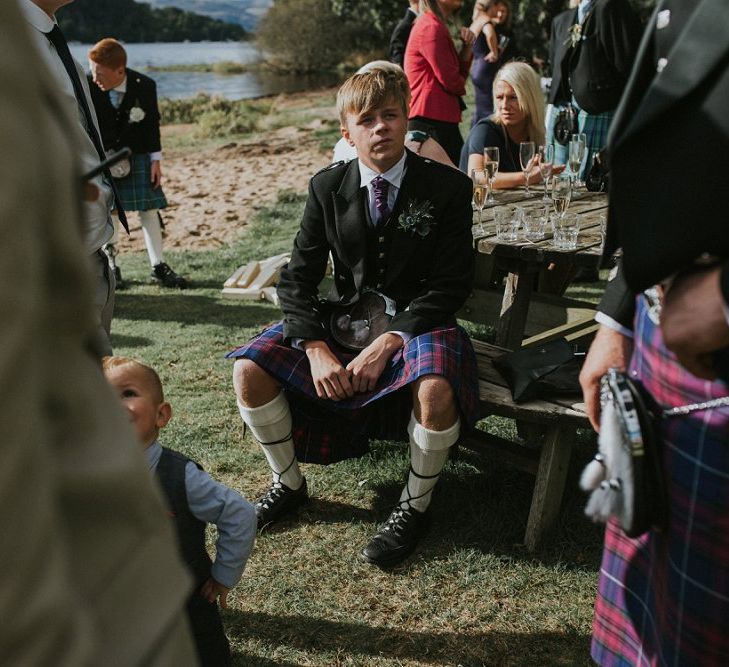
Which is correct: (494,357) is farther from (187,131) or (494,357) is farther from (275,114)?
(275,114)

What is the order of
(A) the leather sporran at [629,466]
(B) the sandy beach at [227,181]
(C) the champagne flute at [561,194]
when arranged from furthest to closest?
(B) the sandy beach at [227,181] → (C) the champagne flute at [561,194] → (A) the leather sporran at [629,466]

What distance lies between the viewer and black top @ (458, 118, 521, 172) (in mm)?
4484

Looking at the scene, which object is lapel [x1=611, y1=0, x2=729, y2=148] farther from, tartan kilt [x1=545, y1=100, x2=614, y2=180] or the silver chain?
tartan kilt [x1=545, y1=100, x2=614, y2=180]

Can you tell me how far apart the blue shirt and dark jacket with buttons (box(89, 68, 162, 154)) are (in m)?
4.64

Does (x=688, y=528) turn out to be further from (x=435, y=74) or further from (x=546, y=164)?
(x=435, y=74)

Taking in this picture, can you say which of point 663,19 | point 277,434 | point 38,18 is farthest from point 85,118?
point 663,19

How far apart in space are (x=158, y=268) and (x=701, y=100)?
595 centimetres

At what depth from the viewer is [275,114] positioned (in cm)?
2084

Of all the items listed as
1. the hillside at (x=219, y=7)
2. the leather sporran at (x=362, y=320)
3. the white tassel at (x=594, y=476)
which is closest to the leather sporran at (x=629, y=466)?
the white tassel at (x=594, y=476)

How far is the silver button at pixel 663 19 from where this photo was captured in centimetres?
143

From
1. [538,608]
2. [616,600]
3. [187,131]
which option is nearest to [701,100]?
[616,600]

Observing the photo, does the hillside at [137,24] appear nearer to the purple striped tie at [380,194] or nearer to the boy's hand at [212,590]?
the purple striped tie at [380,194]

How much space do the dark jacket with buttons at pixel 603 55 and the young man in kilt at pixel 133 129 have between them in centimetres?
333

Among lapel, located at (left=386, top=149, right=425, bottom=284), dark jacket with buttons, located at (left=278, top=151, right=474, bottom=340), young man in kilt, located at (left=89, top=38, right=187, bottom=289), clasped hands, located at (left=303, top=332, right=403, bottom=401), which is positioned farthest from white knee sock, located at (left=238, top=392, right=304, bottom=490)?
young man in kilt, located at (left=89, top=38, right=187, bottom=289)
